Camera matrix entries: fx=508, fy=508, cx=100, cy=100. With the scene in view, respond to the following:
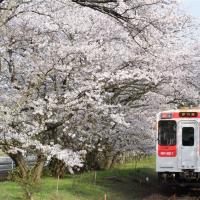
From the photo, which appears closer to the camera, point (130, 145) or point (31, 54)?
point (31, 54)

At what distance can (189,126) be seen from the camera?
17.6 m

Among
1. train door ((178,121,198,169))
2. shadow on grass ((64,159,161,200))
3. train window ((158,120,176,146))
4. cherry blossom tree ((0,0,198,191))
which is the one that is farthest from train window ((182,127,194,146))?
shadow on grass ((64,159,161,200))

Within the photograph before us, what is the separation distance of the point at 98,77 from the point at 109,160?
39.2 feet

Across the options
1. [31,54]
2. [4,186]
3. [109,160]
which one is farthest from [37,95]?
[109,160]

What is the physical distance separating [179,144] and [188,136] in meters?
0.42

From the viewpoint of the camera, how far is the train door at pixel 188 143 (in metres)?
17.4

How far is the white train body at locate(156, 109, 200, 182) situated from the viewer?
1745 cm

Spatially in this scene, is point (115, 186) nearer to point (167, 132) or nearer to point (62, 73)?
point (167, 132)

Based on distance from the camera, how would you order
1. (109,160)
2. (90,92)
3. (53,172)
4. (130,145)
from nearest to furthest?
(90,92), (53,172), (130,145), (109,160)

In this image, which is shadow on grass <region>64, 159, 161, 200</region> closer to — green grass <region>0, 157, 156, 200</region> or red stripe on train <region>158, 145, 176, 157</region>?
green grass <region>0, 157, 156, 200</region>

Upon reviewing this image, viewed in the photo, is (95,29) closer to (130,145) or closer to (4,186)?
(4,186)

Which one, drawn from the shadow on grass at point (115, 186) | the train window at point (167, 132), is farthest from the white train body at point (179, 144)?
the shadow on grass at point (115, 186)

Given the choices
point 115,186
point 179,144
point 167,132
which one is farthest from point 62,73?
point 115,186

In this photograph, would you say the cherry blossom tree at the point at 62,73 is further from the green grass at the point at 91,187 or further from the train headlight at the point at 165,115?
the train headlight at the point at 165,115
